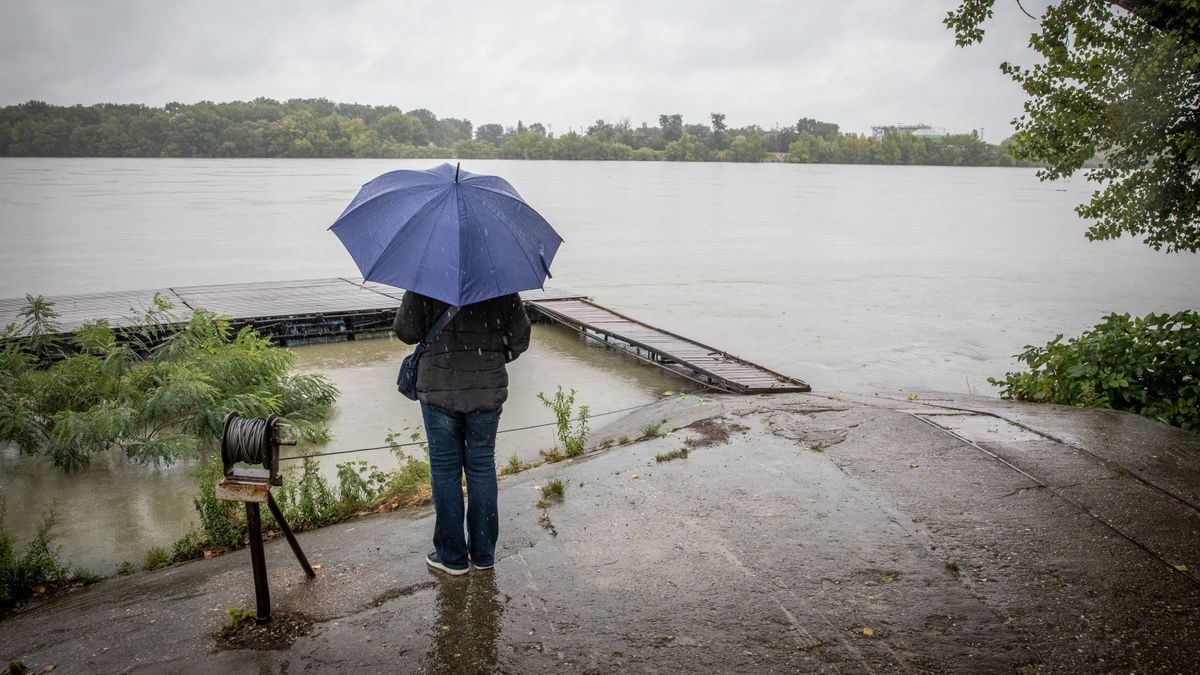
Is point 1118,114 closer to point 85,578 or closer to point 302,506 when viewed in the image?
point 302,506

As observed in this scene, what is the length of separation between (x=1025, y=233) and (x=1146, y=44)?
4440 centimetres

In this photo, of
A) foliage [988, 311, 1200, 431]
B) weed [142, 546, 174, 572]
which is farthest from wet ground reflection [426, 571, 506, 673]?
foliage [988, 311, 1200, 431]

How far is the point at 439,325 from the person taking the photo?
154 inches

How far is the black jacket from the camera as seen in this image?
3.94 metres

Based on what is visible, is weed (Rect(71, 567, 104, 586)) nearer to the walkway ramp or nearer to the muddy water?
the muddy water

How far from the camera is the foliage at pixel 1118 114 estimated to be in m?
7.70

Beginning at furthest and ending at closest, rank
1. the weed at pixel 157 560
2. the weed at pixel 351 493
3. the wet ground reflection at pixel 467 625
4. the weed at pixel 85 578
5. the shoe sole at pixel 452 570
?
the weed at pixel 351 493 → the weed at pixel 157 560 → the weed at pixel 85 578 → the shoe sole at pixel 452 570 → the wet ground reflection at pixel 467 625

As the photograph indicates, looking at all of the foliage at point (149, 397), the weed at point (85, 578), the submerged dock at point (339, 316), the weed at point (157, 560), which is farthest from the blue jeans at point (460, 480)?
the submerged dock at point (339, 316)

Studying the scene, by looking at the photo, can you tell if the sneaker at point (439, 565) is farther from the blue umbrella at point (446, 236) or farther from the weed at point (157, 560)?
the weed at point (157, 560)

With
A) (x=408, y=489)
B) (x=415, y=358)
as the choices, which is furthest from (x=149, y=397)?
(x=415, y=358)

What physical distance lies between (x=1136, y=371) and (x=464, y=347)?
657cm

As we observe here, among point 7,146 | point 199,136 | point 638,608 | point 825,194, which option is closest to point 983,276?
point 638,608

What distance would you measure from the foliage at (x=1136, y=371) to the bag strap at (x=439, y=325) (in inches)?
252

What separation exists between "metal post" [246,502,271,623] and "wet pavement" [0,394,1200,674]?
0.43 feet
